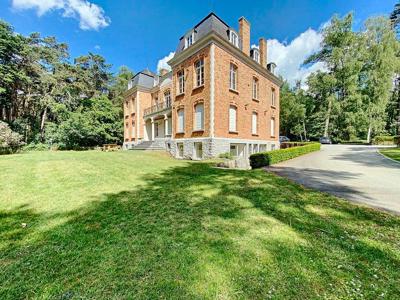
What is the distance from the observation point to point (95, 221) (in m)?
3.48

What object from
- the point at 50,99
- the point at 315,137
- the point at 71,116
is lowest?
the point at 315,137

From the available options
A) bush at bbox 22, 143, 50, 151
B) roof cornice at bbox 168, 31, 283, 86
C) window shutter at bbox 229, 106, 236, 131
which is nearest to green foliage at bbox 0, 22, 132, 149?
bush at bbox 22, 143, 50, 151

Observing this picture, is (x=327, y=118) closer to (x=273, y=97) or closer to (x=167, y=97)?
(x=273, y=97)

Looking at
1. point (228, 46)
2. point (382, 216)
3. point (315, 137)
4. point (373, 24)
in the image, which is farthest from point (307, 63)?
point (382, 216)

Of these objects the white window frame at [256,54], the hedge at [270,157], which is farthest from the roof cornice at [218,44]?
the hedge at [270,157]

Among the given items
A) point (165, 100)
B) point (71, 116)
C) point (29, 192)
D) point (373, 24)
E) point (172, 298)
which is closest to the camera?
point (172, 298)

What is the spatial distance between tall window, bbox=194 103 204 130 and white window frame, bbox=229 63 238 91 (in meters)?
2.96

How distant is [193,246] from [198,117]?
12.6 m

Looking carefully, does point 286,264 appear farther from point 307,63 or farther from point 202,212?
point 307,63

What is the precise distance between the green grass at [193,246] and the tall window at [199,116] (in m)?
9.93

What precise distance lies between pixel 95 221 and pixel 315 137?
40957 millimetres

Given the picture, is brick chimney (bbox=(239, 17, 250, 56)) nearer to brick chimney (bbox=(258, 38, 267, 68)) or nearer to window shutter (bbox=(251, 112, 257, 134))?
brick chimney (bbox=(258, 38, 267, 68))

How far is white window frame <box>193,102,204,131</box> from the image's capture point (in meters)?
14.4

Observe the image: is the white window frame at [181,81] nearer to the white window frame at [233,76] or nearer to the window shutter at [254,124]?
the white window frame at [233,76]
